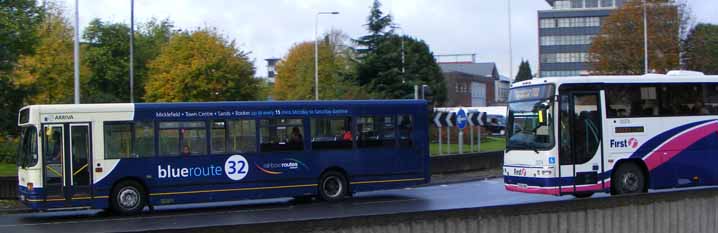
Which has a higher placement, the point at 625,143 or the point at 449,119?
the point at 449,119

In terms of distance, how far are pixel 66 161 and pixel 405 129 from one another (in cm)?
870

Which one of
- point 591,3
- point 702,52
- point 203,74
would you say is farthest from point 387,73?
point 591,3

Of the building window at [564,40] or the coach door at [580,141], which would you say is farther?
the building window at [564,40]

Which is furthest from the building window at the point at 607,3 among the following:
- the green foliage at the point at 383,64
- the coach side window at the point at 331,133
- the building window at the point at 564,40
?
the coach side window at the point at 331,133

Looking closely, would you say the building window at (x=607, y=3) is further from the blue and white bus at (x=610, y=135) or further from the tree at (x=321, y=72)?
the blue and white bus at (x=610, y=135)

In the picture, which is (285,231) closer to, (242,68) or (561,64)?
(242,68)

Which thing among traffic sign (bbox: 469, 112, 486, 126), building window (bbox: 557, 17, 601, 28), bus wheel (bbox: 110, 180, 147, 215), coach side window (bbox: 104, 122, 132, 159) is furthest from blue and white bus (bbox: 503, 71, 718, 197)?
building window (bbox: 557, 17, 601, 28)

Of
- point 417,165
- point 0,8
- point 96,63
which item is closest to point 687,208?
point 417,165

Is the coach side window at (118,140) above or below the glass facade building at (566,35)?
below

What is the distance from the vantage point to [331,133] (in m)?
22.2

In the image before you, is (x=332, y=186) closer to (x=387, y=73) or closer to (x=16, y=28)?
(x=16, y=28)

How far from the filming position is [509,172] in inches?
784

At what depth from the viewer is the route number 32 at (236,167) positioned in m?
20.7

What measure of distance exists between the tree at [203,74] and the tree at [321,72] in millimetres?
7577
